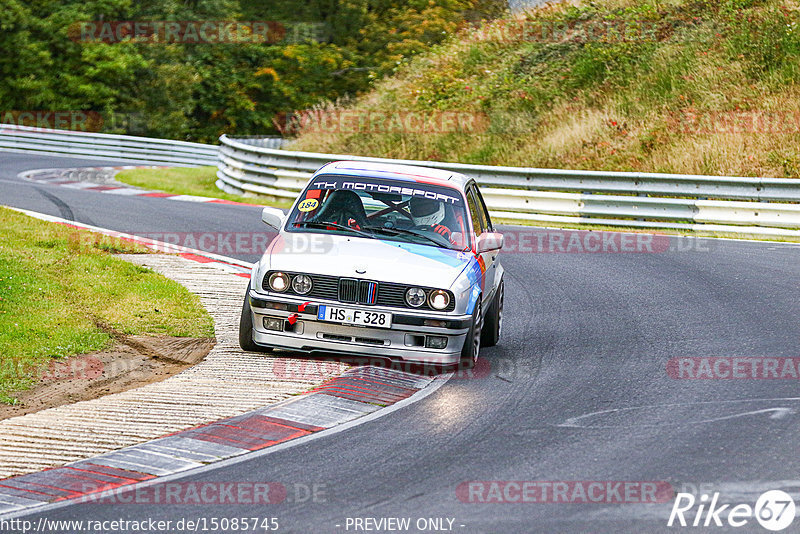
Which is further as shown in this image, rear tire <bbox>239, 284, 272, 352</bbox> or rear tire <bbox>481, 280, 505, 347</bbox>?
rear tire <bbox>481, 280, 505, 347</bbox>

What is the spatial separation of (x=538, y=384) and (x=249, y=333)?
2596 millimetres

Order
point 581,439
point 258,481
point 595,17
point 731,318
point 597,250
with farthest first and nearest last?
point 595,17 → point 597,250 → point 731,318 → point 581,439 → point 258,481

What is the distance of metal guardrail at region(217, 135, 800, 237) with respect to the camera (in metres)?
18.6

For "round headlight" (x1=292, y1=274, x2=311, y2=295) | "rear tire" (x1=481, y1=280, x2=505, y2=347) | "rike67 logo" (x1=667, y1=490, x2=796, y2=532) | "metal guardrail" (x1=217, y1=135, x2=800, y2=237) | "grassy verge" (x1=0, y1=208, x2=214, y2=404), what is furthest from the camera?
"metal guardrail" (x1=217, y1=135, x2=800, y2=237)

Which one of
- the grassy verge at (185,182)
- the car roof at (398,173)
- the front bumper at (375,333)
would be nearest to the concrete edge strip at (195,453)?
the front bumper at (375,333)

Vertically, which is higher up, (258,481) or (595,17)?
(595,17)

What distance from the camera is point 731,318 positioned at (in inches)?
443

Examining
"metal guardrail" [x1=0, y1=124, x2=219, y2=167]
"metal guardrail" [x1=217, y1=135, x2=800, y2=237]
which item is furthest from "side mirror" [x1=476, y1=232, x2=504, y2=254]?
"metal guardrail" [x1=0, y1=124, x2=219, y2=167]

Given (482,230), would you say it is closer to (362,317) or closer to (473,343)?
(473,343)

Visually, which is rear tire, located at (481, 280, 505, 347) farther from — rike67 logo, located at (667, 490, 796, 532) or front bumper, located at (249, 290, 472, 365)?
rike67 logo, located at (667, 490, 796, 532)

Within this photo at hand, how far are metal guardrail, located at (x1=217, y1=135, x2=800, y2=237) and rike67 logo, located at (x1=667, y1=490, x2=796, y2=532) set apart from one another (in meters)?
13.4

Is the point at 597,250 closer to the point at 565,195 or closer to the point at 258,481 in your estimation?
the point at 565,195

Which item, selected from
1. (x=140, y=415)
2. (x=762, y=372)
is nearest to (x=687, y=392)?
(x=762, y=372)

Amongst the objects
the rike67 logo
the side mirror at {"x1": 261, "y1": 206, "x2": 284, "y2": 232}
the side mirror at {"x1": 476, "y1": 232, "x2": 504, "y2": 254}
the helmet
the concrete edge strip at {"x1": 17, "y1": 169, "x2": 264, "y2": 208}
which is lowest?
the rike67 logo
